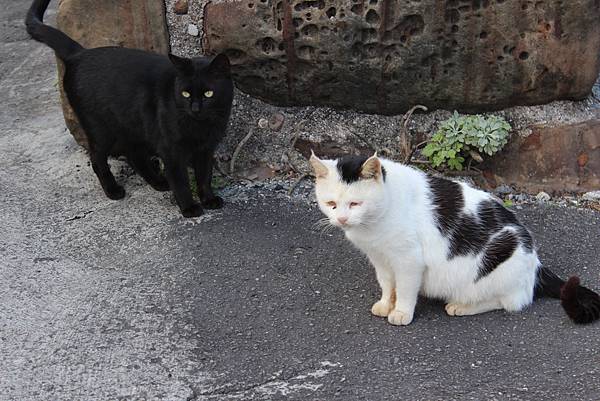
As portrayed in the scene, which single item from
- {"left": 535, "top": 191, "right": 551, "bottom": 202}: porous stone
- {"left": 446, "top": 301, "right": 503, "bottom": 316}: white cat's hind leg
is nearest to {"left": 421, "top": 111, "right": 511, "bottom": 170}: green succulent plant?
{"left": 535, "top": 191, "right": 551, "bottom": 202}: porous stone

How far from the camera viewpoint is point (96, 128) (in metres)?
3.94

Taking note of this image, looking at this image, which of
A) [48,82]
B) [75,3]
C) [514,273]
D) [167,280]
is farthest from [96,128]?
[514,273]

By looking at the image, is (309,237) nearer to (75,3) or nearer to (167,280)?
(167,280)

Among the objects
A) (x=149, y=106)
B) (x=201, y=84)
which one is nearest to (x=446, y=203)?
(x=201, y=84)

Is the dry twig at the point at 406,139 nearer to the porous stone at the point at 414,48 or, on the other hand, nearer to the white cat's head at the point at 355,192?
the porous stone at the point at 414,48

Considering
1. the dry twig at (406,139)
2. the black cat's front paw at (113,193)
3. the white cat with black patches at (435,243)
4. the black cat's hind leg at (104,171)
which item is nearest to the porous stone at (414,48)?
the dry twig at (406,139)

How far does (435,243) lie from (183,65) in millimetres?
1482

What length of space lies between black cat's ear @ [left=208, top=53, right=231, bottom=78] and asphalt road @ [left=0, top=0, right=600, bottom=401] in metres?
0.71

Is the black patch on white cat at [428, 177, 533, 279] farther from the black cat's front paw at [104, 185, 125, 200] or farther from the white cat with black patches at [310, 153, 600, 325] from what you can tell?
the black cat's front paw at [104, 185, 125, 200]

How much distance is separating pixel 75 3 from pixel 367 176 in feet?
7.36

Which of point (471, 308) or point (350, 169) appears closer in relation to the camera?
point (350, 169)

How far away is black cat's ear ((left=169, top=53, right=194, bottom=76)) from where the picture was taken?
346 cm

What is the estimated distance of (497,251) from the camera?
2.96 m

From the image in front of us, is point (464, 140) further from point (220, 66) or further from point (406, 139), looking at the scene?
point (220, 66)
